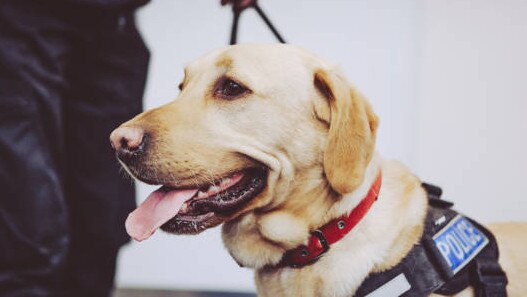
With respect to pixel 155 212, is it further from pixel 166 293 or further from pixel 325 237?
pixel 166 293

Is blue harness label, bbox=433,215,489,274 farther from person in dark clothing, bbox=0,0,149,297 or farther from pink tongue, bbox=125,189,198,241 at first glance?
person in dark clothing, bbox=0,0,149,297

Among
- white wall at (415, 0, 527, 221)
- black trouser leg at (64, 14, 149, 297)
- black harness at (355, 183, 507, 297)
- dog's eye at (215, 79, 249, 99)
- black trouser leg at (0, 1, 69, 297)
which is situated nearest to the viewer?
black harness at (355, 183, 507, 297)

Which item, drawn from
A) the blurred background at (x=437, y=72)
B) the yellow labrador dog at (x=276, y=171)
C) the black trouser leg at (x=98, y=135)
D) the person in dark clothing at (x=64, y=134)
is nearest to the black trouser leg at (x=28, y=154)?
the person in dark clothing at (x=64, y=134)

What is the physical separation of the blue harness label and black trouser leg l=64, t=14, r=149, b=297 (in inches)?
53.2

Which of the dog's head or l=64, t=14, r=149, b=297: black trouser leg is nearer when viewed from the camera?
the dog's head

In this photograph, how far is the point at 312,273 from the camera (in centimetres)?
128

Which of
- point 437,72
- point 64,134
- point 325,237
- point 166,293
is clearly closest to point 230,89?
point 325,237

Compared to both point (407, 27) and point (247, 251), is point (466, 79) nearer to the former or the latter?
point (407, 27)

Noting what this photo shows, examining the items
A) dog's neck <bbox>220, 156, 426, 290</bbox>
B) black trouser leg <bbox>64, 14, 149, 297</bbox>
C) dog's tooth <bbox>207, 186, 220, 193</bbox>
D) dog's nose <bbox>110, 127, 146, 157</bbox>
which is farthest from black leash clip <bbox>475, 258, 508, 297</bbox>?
black trouser leg <bbox>64, 14, 149, 297</bbox>

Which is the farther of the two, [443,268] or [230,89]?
[230,89]

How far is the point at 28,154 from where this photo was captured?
162 cm

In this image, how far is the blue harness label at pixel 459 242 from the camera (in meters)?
1.26

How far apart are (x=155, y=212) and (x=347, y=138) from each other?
0.51 m

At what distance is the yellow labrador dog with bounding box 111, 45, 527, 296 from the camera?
4.08 feet
